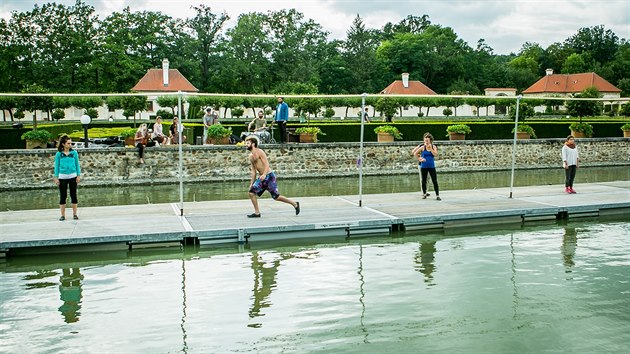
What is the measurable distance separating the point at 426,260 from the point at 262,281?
9.33 ft

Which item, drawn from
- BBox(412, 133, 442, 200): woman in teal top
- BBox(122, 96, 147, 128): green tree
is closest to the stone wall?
BBox(412, 133, 442, 200): woman in teal top

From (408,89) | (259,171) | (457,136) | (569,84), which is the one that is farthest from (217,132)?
(569,84)

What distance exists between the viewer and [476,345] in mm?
7074

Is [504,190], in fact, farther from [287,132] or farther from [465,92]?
[465,92]

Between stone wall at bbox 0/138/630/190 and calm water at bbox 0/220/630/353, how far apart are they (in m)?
10.7

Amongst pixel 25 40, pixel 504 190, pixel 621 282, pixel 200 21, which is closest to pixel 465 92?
pixel 200 21

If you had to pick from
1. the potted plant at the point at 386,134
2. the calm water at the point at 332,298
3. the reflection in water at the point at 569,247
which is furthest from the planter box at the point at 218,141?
the reflection in water at the point at 569,247

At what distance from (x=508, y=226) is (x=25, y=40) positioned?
57968 millimetres

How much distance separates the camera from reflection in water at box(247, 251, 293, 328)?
834 centimetres

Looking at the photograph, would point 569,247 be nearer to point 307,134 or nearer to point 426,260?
point 426,260

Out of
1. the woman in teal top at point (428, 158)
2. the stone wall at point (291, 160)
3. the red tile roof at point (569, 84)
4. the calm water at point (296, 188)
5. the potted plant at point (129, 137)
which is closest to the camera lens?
the woman in teal top at point (428, 158)

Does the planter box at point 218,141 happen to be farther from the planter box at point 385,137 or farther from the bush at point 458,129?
the bush at point 458,129

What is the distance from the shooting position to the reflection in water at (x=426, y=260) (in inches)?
386

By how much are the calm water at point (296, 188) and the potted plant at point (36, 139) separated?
7.70 ft
